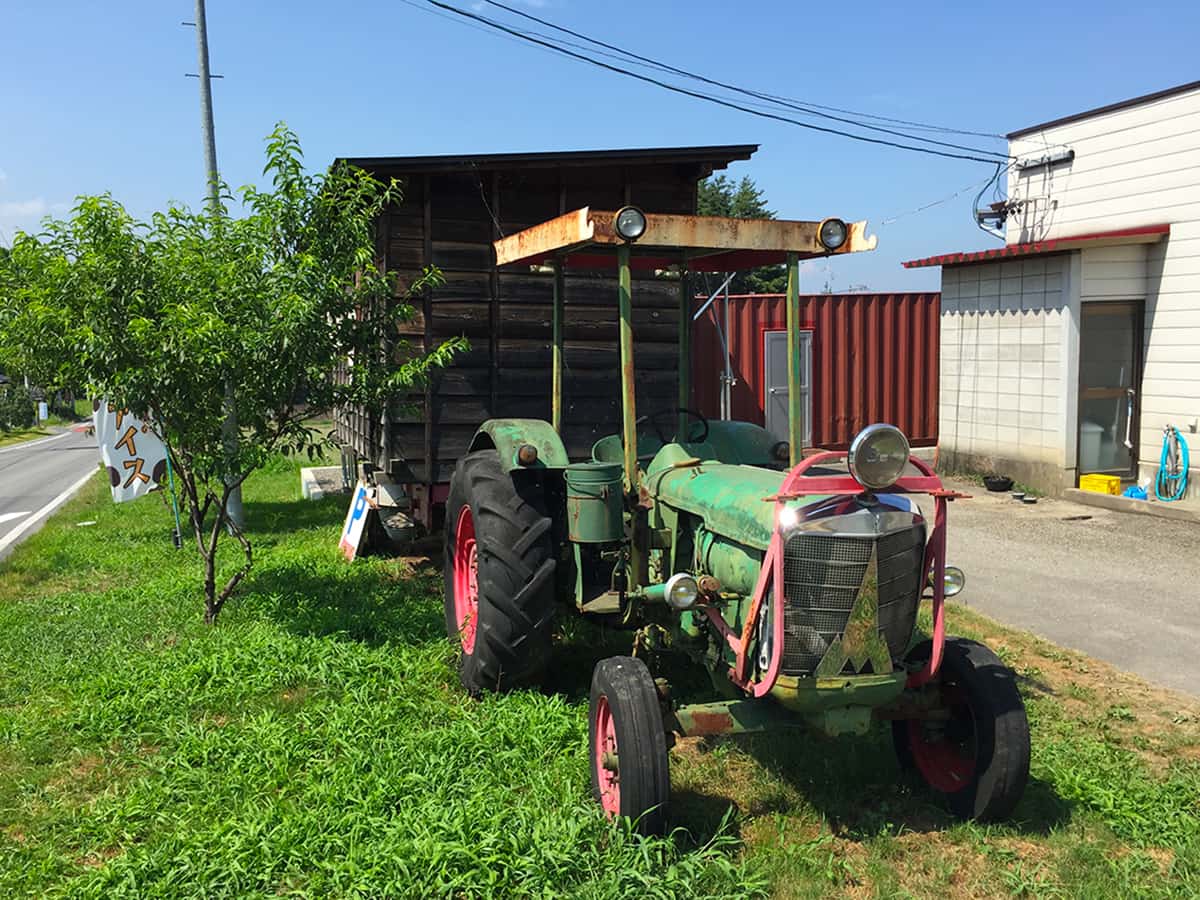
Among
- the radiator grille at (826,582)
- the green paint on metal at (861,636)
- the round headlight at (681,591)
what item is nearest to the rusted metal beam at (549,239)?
the round headlight at (681,591)

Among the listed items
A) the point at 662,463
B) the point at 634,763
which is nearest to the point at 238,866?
the point at 634,763

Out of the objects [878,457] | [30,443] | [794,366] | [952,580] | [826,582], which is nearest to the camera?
[878,457]

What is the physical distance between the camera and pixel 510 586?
418cm

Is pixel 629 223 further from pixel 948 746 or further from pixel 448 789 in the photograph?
pixel 948 746

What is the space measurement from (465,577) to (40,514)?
909 cm

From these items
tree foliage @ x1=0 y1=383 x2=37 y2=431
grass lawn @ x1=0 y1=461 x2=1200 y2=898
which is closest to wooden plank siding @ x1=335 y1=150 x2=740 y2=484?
grass lawn @ x1=0 y1=461 x2=1200 y2=898

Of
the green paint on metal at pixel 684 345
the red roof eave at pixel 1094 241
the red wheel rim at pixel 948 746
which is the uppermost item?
the red roof eave at pixel 1094 241

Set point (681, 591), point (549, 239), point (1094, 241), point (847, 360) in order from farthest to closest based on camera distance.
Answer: point (847, 360), point (1094, 241), point (549, 239), point (681, 591)

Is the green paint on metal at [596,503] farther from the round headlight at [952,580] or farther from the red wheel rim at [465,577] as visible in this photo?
the round headlight at [952,580]

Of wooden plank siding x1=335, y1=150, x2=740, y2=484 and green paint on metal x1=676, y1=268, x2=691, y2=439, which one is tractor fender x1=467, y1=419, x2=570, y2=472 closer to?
green paint on metal x1=676, y1=268, x2=691, y2=439

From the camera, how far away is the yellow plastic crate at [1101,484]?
10.3 meters

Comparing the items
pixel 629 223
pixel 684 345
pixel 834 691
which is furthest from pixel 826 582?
pixel 684 345

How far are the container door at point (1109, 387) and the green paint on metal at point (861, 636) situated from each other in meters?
8.82

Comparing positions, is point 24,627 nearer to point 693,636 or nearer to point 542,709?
point 542,709
